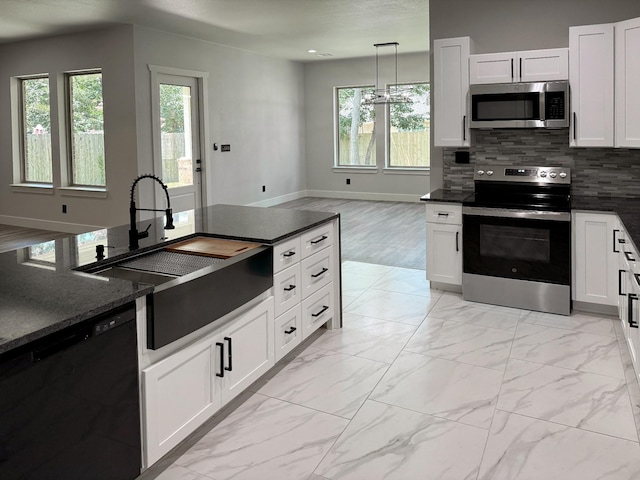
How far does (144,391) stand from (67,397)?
36 centimetres

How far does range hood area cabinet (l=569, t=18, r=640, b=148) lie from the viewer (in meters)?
3.65

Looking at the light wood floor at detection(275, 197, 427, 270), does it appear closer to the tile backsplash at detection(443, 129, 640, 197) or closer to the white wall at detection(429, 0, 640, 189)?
the tile backsplash at detection(443, 129, 640, 197)

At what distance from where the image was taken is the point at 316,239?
3287mm

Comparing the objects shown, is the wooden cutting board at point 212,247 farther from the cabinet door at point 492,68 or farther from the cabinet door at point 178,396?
the cabinet door at point 492,68

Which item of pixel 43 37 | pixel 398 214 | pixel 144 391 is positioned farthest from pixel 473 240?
pixel 43 37

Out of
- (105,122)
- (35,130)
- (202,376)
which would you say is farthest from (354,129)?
(202,376)

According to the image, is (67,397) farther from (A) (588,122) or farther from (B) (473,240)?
(A) (588,122)

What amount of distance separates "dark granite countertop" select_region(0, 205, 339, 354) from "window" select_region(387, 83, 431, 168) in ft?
22.7

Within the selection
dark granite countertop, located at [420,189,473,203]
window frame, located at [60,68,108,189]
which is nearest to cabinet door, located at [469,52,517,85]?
dark granite countertop, located at [420,189,473,203]

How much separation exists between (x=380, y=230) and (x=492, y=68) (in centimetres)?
350

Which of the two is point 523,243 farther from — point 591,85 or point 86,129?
point 86,129

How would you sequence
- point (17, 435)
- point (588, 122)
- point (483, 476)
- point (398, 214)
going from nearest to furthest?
1. point (17, 435)
2. point (483, 476)
3. point (588, 122)
4. point (398, 214)

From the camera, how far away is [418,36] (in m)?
7.71

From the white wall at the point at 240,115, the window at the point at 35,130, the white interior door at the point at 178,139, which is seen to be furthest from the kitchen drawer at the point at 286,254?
the window at the point at 35,130
